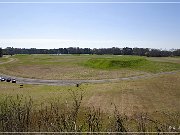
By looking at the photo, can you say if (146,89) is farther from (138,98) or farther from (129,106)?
(129,106)

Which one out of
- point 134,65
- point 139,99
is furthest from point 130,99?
point 134,65

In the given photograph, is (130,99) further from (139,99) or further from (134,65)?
(134,65)

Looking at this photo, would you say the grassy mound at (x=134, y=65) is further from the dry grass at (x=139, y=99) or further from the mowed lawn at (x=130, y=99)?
the dry grass at (x=139, y=99)

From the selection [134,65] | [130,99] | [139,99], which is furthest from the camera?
[134,65]

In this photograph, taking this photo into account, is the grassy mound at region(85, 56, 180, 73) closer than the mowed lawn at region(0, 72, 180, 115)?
No

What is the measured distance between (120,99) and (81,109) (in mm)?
9413

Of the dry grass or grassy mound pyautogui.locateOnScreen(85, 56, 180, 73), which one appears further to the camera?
grassy mound pyautogui.locateOnScreen(85, 56, 180, 73)

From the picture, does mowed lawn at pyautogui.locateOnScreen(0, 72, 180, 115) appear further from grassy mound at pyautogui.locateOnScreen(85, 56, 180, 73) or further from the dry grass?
grassy mound at pyautogui.locateOnScreen(85, 56, 180, 73)

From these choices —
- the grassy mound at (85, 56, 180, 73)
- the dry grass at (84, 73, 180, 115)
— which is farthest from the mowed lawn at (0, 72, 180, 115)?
the grassy mound at (85, 56, 180, 73)

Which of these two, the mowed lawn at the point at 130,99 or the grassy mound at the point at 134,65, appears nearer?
the mowed lawn at the point at 130,99

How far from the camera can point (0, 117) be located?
7.69 metres

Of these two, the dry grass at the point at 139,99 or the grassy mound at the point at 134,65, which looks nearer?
the dry grass at the point at 139,99

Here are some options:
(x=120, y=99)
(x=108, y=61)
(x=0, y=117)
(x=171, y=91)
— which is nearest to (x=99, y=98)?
(x=120, y=99)

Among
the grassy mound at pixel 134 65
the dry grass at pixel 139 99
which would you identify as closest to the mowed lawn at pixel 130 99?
the dry grass at pixel 139 99
